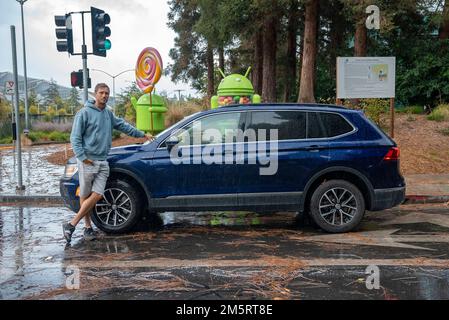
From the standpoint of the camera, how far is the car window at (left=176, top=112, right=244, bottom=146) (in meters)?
6.93

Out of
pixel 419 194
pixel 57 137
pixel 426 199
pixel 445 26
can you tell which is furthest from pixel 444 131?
pixel 57 137

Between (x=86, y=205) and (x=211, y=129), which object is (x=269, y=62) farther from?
(x=86, y=205)

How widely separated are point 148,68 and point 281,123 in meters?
10.2

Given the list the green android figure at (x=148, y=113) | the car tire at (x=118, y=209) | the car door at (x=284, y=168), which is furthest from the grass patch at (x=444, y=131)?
the car tire at (x=118, y=209)

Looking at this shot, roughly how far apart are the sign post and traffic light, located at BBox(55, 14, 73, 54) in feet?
21.8

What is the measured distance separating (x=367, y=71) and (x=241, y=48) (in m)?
19.2

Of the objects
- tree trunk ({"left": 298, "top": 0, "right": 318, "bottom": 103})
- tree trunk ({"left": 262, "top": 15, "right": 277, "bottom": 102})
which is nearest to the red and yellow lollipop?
tree trunk ({"left": 298, "top": 0, "right": 318, "bottom": 103})

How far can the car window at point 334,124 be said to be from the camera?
275 inches

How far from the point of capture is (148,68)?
53.7 ft

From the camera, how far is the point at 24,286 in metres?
4.83

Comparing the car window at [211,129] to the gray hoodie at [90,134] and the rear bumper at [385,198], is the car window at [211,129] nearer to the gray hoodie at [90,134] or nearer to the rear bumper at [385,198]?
the gray hoodie at [90,134]

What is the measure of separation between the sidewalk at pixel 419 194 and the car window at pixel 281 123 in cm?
360

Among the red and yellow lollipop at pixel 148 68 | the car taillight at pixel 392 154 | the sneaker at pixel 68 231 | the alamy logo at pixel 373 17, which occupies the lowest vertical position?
the sneaker at pixel 68 231
